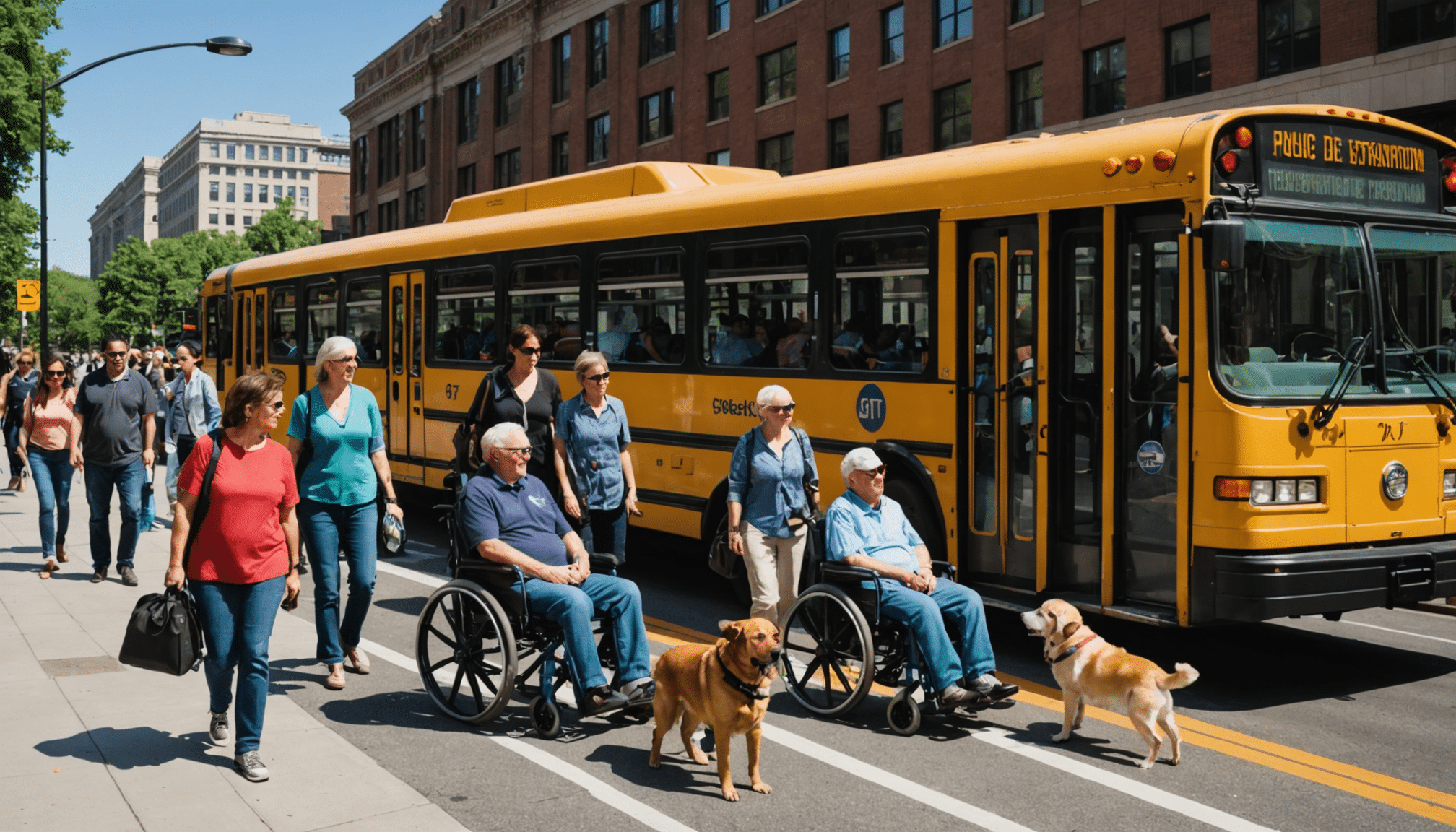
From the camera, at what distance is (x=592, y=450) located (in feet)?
26.2

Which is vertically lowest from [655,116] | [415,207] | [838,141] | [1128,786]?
[1128,786]

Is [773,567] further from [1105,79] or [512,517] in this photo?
[1105,79]

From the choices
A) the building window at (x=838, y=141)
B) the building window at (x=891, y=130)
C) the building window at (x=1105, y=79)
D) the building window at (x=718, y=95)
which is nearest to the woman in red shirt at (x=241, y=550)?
the building window at (x=1105, y=79)

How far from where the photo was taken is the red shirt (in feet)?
17.8

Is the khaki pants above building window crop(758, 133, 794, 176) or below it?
below

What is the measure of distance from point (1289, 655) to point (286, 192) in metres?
158

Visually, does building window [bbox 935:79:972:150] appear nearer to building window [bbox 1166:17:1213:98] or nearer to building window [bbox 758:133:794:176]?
building window [bbox 758:133:794:176]

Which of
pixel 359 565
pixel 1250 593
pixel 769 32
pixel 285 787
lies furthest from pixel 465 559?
pixel 769 32

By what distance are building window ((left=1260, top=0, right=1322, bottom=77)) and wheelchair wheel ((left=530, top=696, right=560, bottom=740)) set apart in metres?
19.1

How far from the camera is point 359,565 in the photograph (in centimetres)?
Answer: 694

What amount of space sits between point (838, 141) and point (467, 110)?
21408 millimetres

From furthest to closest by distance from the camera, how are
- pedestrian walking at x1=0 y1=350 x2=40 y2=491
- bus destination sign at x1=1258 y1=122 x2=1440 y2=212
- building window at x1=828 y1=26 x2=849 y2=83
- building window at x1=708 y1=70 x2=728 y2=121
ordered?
1. building window at x1=708 y1=70 x2=728 y2=121
2. building window at x1=828 y1=26 x2=849 y2=83
3. pedestrian walking at x1=0 y1=350 x2=40 y2=491
4. bus destination sign at x1=1258 y1=122 x2=1440 y2=212

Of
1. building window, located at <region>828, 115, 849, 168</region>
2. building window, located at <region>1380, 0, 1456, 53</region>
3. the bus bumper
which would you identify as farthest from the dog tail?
building window, located at <region>828, 115, 849, 168</region>

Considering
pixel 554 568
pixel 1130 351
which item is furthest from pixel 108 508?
pixel 1130 351
